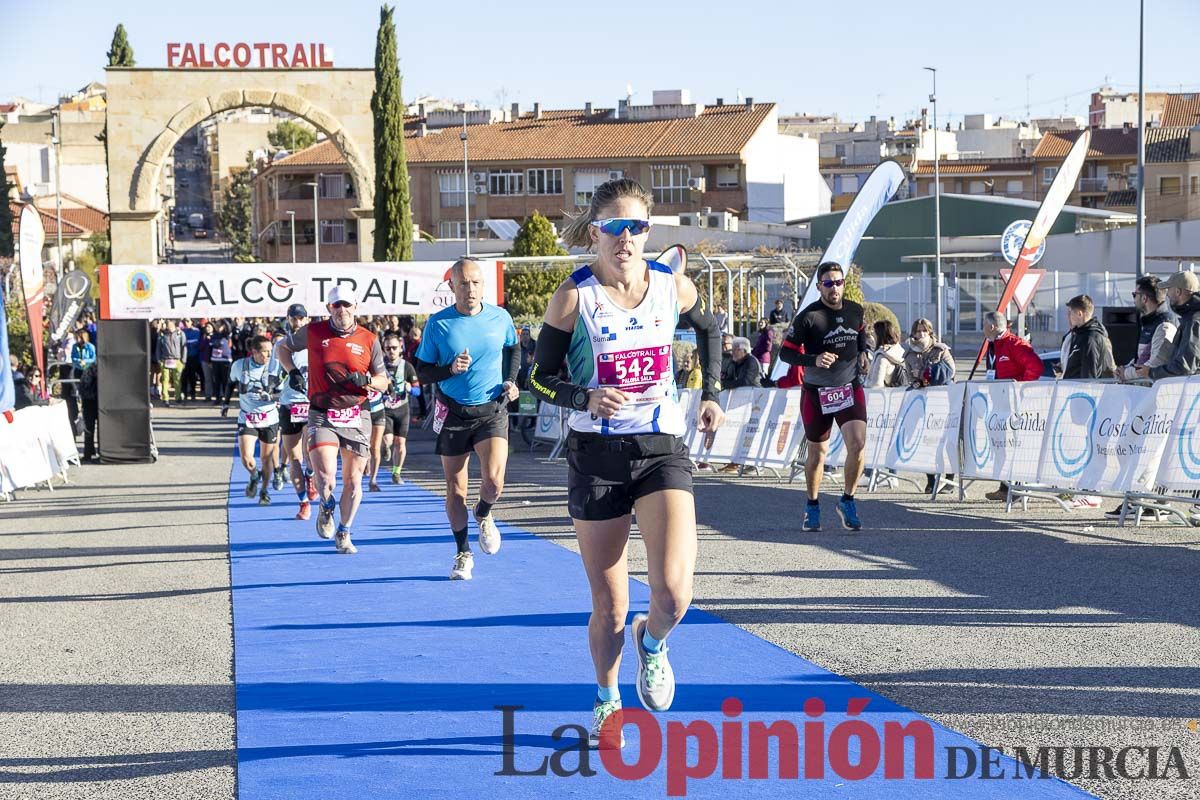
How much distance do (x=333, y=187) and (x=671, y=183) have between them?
27681 mm

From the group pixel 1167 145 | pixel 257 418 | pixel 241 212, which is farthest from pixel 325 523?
pixel 241 212

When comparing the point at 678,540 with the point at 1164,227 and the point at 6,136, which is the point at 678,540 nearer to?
the point at 1164,227

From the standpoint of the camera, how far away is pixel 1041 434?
44.2 ft

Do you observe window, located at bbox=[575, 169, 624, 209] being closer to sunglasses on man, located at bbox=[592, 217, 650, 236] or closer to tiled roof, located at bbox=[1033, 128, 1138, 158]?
tiled roof, located at bbox=[1033, 128, 1138, 158]

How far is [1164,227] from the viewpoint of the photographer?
53812mm

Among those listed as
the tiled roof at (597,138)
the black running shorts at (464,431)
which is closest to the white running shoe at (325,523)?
the black running shorts at (464,431)

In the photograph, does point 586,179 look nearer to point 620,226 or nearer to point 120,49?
point 120,49

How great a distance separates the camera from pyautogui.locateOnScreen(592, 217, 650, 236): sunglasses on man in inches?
225

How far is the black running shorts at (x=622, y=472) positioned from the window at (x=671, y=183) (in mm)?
85513

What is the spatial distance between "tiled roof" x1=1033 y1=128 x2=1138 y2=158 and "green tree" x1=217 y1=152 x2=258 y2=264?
68525 millimetres

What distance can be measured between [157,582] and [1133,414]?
765cm

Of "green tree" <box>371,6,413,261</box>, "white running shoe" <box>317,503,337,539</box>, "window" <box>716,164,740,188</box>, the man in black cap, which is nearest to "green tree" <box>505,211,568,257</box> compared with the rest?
"green tree" <box>371,6,413,261</box>

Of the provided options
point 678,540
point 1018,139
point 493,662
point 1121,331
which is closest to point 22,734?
point 493,662

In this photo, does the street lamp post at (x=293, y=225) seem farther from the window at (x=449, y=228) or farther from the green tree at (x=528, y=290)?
the green tree at (x=528, y=290)
